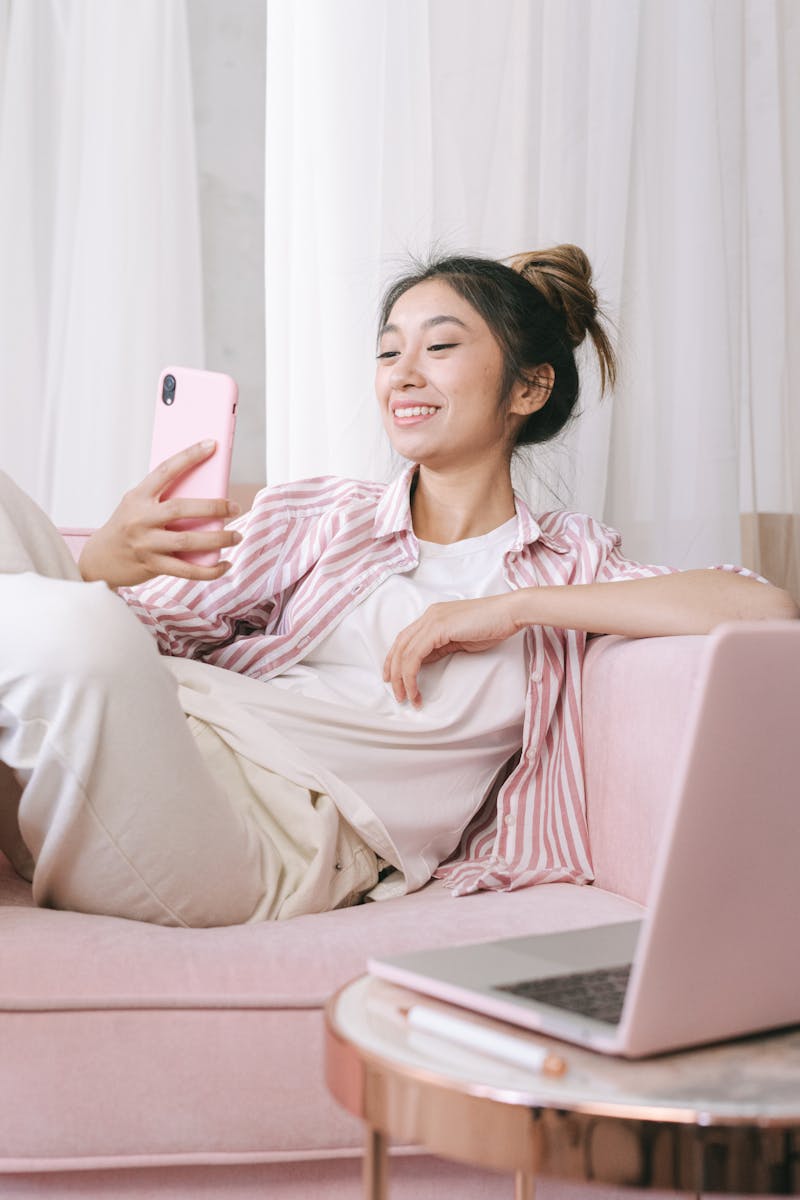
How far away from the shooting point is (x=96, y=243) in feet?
6.77

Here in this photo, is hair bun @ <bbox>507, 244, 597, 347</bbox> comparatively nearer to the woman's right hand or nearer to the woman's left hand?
the woman's left hand

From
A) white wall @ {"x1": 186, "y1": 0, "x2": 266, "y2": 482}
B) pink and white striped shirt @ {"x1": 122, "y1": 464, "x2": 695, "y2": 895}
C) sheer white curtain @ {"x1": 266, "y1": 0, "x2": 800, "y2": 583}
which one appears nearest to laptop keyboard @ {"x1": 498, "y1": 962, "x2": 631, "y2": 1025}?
pink and white striped shirt @ {"x1": 122, "y1": 464, "x2": 695, "y2": 895}

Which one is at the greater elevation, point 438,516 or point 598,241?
point 598,241

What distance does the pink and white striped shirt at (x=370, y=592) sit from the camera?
1.32 meters

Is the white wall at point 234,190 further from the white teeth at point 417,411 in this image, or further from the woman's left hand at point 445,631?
the woman's left hand at point 445,631

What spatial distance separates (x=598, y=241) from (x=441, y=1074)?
1.58 metres

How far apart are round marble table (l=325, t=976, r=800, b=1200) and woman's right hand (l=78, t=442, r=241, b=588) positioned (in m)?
0.69

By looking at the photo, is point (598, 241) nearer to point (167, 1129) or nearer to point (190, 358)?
point (190, 358)

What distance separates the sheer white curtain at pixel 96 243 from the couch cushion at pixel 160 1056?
4.01 ft

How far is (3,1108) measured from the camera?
85 cm

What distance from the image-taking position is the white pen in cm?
53

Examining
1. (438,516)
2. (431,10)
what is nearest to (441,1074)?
(438,516)

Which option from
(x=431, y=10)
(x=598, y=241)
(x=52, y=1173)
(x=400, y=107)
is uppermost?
(x=431, y=10)

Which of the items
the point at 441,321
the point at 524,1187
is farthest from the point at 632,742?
the point at 441,321
